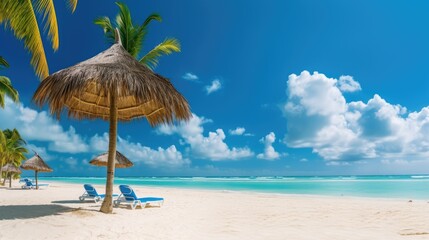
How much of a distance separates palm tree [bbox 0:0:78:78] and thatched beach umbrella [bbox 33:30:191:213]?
52 centimetres

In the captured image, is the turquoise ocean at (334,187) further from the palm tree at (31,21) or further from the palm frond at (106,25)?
the palm tree at (31,21)

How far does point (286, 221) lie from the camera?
289 inches

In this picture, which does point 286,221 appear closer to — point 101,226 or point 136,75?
point 101,226

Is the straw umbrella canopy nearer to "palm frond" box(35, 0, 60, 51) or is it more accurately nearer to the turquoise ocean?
"palm frond" box(35, 0, 60, 51)

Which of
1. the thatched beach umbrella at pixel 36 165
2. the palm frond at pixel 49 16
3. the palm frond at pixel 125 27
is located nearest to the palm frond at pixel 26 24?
the palm frond at pixel 49 16

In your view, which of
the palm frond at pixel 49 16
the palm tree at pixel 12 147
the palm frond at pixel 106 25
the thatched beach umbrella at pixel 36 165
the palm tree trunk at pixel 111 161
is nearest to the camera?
the palm frond at pixel 49 16

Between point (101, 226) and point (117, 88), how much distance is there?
270cm

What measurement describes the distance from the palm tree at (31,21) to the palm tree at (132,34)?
262cm

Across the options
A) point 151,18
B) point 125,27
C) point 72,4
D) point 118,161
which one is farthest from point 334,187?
point 72,4

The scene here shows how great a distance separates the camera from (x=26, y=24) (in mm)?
6262

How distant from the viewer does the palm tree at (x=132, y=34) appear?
357 inches

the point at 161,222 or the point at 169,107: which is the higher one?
the point at 169,107

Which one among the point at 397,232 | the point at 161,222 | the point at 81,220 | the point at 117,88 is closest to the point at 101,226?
the point at 81,220

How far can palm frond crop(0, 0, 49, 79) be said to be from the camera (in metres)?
6.08
